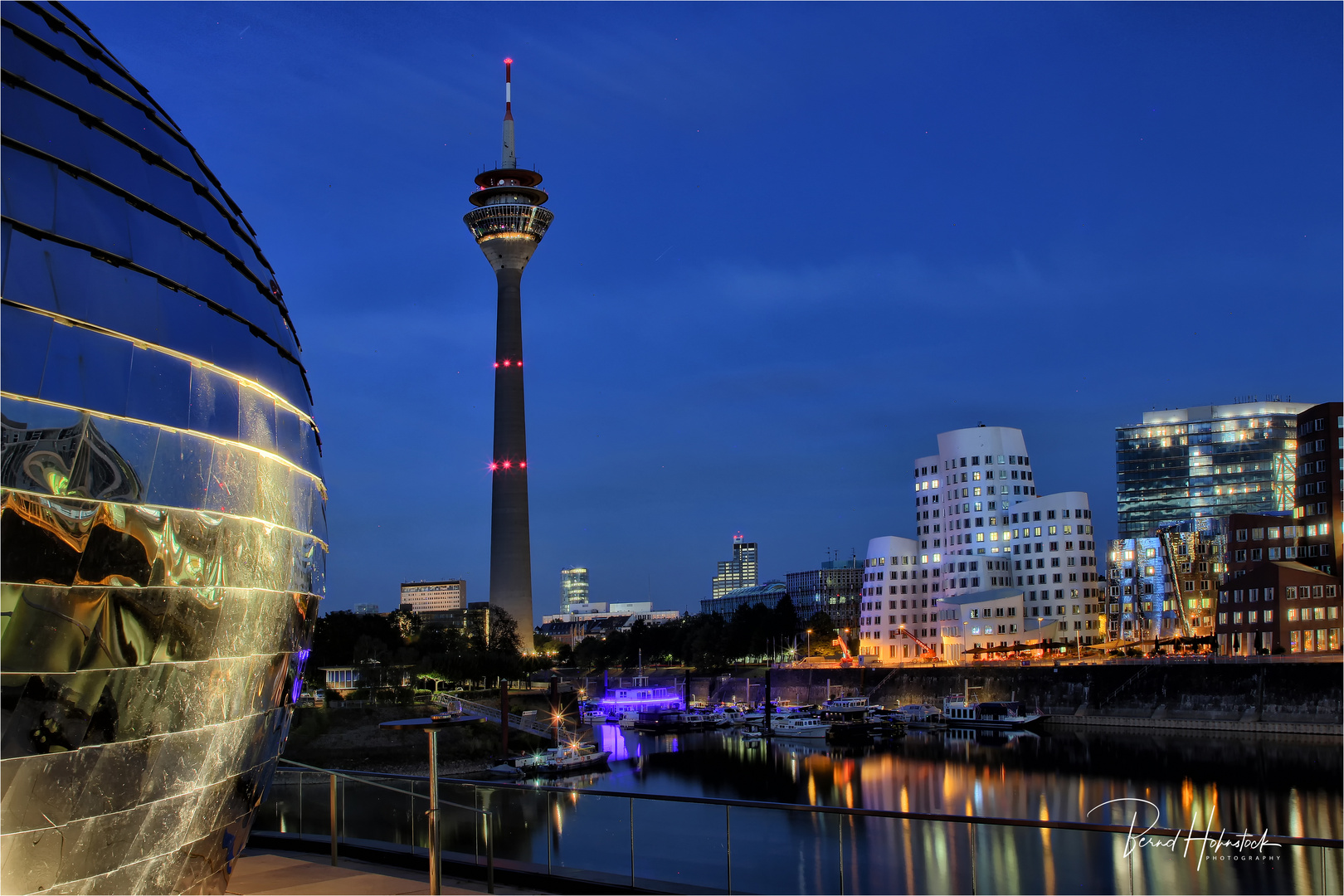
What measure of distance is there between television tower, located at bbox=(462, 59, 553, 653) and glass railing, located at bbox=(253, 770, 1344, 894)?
10971 cm

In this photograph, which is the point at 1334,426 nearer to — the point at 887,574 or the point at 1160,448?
the point at 887,574

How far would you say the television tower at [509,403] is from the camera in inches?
5138

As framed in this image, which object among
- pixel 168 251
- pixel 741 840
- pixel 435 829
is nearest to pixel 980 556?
pixel 741 840

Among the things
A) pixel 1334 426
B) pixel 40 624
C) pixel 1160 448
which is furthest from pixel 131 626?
pixel 1160 448

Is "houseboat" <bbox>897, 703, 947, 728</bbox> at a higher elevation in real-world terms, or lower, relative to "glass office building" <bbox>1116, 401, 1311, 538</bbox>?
lower

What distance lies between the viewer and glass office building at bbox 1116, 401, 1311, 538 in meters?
150

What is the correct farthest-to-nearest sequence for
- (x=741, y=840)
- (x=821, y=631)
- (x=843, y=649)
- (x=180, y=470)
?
(x=821, y=631) < (x=843, y=649) < (x=741, y=840) < (x=180, y=470)

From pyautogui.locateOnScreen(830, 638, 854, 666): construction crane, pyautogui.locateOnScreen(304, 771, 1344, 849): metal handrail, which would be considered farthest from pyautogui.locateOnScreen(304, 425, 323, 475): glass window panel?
pyautogui.locateOnScreen(830, 638, 854, 666): construction crane

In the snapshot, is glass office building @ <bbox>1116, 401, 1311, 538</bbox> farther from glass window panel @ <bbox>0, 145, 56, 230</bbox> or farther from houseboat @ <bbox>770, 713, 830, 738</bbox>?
glass window panel @ <bbox>0, 145, 56, 230</bbox>

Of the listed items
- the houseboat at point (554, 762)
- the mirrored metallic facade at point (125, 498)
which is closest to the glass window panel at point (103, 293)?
the mirrored metallic facade at point (125, 498)

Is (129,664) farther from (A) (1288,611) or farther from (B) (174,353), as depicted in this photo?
(A) (1288,611)

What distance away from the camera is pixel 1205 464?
155 m

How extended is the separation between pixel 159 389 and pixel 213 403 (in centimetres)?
48

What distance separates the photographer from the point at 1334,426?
93688mm
